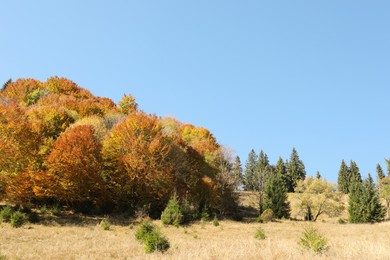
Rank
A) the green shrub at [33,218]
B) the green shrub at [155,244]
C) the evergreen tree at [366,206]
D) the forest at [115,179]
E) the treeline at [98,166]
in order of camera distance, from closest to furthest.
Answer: the green shrub at [155,244] < the green shrub at [33,218] < the forest at [115,179] < the treeline at [98,166] < the evergreen tree at [366,206]

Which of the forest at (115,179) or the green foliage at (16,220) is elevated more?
the forest at (115,179)

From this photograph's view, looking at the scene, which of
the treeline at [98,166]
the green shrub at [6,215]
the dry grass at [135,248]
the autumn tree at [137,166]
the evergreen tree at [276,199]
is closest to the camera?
the dry grass at [135,248]

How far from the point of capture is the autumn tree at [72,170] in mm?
32906

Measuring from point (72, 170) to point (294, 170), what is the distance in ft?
313

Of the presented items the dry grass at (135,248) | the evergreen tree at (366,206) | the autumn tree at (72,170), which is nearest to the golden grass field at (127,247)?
the dry grass at (135,248)

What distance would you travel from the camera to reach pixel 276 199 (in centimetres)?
5491

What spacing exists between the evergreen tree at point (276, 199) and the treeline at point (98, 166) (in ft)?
Result: 22.6

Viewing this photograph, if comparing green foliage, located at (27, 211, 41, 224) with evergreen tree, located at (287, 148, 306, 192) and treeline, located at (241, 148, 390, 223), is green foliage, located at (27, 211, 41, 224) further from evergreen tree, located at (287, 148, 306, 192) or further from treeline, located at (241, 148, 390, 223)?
evergreen tree, located at (287, 148, 306, 192)

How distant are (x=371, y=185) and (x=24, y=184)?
58966 millimetres

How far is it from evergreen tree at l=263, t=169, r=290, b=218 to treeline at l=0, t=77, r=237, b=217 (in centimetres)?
690

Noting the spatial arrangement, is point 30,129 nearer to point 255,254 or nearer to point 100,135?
point 100,135

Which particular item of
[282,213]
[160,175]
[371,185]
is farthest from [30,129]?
[371,185]

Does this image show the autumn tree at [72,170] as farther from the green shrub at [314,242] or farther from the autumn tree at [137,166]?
the green shrub at [314,242]

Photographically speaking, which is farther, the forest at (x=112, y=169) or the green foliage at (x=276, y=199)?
the green foliage at (x=276, y=199)
